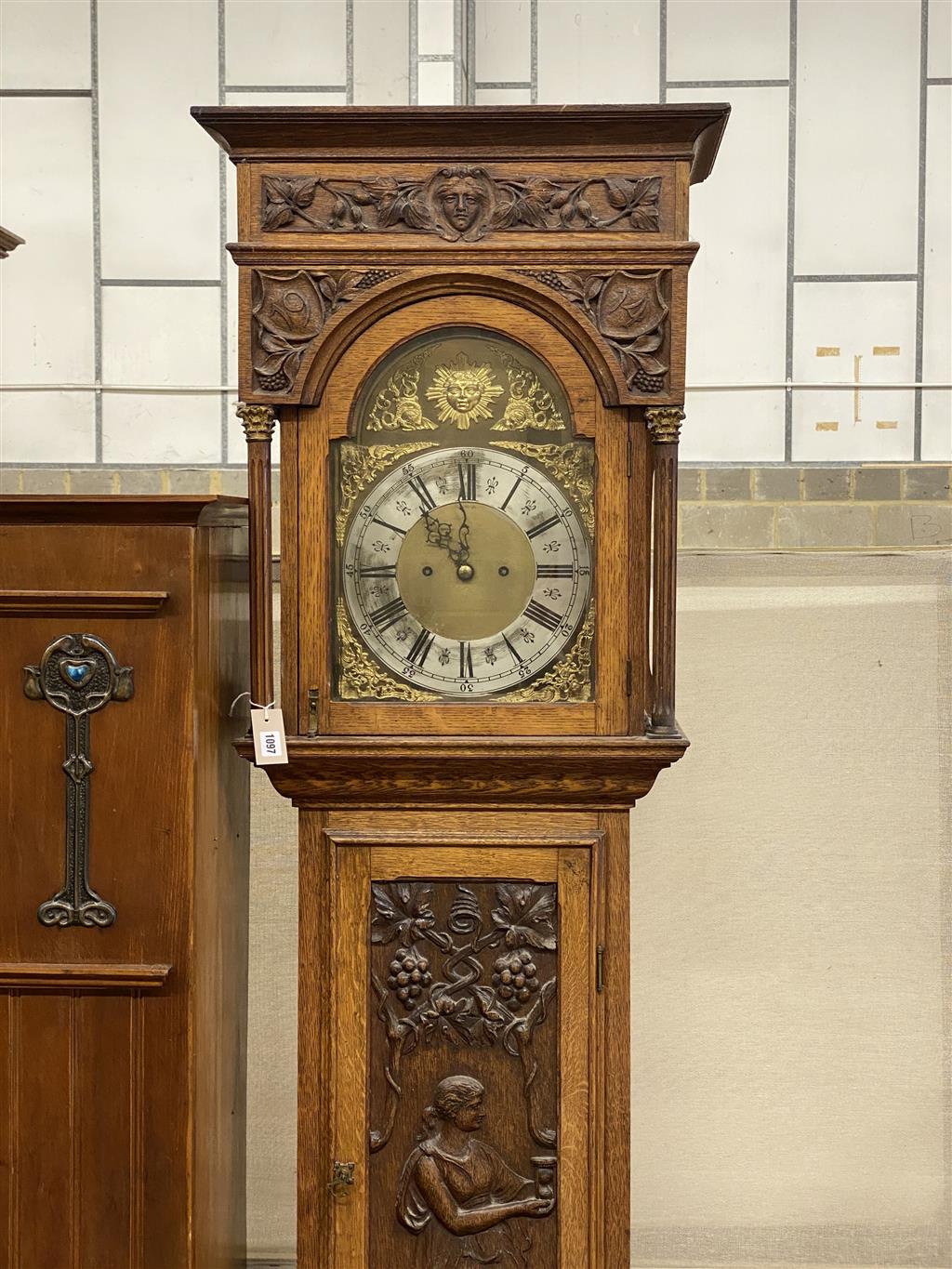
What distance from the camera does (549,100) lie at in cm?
331

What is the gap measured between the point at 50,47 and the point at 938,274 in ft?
7.71

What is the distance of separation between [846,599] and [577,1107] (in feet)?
4.98

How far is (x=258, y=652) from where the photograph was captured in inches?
93.7

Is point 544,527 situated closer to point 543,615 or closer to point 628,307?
point 543,615

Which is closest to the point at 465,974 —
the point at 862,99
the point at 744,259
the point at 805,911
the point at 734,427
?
the point at 805,911

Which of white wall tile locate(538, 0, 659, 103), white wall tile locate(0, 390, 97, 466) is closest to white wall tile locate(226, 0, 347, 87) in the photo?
white wall tile locate(538, 0, 659, 103)

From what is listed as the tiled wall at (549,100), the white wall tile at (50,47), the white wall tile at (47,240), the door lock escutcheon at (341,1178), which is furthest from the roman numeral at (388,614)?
the white wall tile at (50,47)

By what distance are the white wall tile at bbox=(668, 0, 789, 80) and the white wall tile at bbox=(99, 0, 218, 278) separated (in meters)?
1.20

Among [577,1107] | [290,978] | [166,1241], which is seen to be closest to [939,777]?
[577,1107]

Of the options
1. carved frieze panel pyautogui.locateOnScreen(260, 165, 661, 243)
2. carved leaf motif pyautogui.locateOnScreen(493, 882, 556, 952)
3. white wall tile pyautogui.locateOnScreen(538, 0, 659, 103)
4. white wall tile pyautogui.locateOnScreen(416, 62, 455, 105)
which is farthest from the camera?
white wall tile pyautogui.locateOnScreen(538, 0, 659, 103)

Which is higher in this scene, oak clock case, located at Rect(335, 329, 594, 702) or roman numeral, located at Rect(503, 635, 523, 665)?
oak clock case, located at Rect(335, 329, 594, 702)

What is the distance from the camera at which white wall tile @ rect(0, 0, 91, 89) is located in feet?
10.8

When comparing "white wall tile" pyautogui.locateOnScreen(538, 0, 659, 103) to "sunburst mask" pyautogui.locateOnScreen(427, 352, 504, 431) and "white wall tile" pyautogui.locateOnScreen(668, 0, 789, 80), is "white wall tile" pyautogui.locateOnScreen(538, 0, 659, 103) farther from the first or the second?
"sunburst mask" pyautogui.locateOnScreen(427, 352, 504, 431)

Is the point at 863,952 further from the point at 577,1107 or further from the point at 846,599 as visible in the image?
the point at 577,1107
